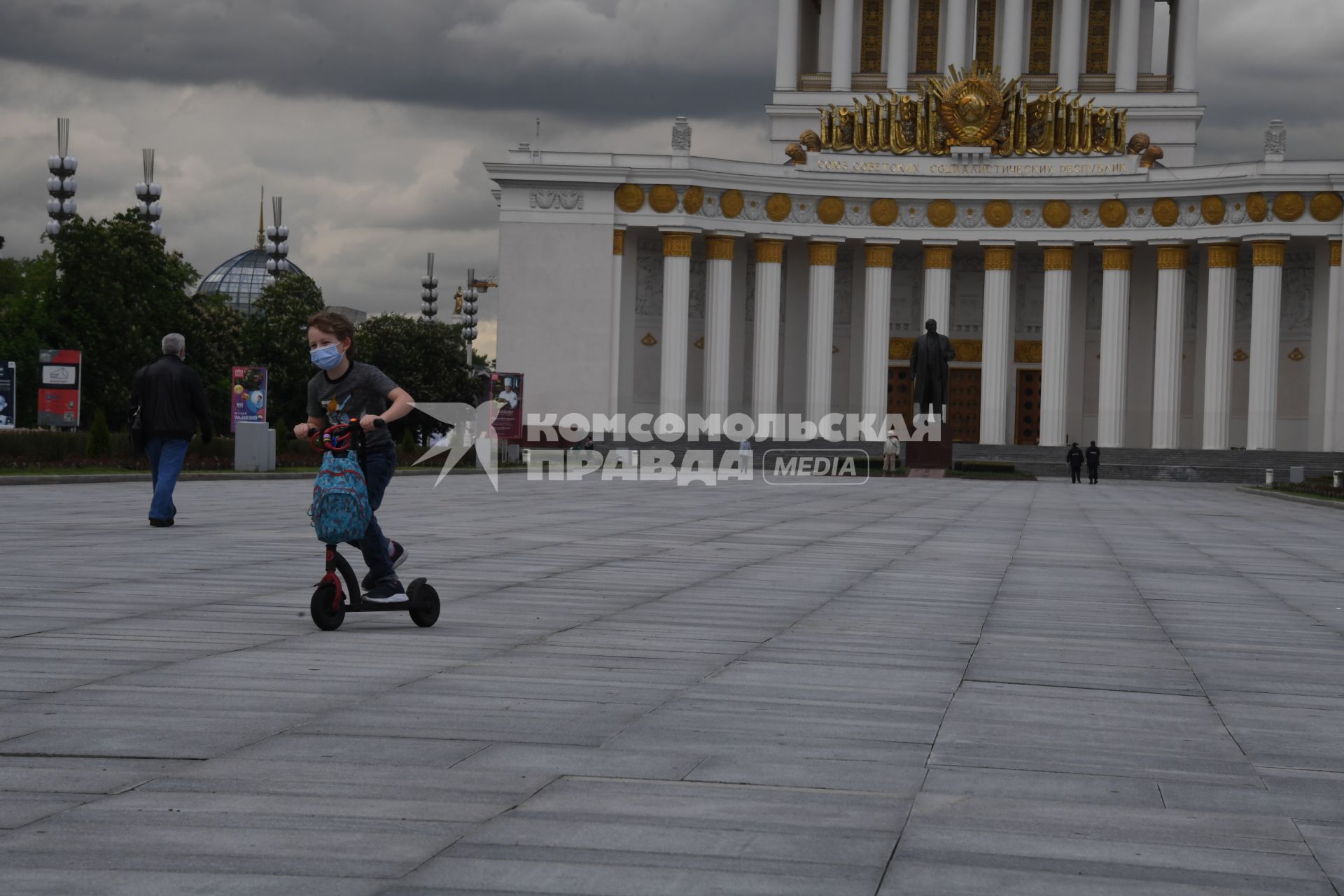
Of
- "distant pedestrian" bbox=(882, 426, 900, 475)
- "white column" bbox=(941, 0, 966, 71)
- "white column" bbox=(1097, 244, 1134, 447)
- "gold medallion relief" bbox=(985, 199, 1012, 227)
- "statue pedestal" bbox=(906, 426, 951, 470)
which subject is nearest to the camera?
"distant pedestrian" bbox=(882, 426, 900, 475)

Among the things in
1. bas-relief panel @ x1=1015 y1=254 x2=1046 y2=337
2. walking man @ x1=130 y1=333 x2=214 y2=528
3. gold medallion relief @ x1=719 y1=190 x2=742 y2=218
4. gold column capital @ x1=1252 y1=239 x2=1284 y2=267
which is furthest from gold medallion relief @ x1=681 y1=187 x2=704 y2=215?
walking man @ x1=130 y1=333 x2=214 y2=528

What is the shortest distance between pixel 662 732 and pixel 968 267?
212 ft

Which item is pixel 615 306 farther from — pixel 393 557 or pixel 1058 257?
pixel 393 557

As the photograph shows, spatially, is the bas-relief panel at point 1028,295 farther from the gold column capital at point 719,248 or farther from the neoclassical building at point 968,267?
the gold column capital at point 719,248

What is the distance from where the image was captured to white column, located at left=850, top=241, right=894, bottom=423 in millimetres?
65500

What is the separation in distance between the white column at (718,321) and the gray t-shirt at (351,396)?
182ft

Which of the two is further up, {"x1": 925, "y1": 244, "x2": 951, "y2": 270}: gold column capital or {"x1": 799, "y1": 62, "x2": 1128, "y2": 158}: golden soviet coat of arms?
{"x1": 799, "y1": 62, "x2": 1128, "y2": 158}: golden soviet coat of arms

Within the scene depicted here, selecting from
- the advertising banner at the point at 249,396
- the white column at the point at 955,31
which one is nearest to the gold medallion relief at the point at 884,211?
→ the white column at the point at 955,31

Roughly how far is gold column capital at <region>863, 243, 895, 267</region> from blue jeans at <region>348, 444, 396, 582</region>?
2258 inches

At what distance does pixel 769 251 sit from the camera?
214ft

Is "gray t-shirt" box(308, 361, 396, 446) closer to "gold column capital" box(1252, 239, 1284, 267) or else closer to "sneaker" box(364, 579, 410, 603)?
"sneaker" box(364, 579, 410, 603)

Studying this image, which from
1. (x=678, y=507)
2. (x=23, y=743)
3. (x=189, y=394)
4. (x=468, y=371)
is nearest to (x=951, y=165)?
(x=468, y=371)

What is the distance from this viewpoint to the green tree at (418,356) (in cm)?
9094

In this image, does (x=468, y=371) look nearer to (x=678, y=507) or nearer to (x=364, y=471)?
(x=678, y=507)
